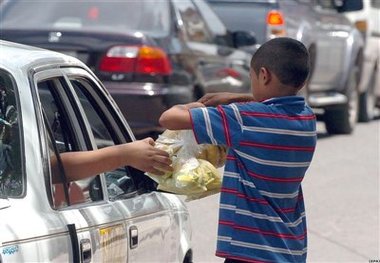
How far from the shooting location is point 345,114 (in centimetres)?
1546

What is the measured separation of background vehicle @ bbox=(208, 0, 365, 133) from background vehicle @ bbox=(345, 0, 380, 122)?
64cm

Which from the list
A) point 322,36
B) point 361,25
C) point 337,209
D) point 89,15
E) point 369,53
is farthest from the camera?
point 361,25

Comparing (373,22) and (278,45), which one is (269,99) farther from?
(373,22)

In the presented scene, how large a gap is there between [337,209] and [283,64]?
6095 millimetres

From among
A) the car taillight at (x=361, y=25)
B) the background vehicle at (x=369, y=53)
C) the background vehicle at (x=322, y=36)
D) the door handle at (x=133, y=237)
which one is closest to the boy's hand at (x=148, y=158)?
the door handle at (x=133, y=237)

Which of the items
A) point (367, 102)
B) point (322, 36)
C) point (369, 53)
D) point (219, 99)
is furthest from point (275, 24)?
point (219, 99)

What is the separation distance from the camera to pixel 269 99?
412 cm

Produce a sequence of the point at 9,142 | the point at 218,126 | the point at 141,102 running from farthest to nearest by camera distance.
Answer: the point at 141,102 → the point at 218,126 → the point at 9,142

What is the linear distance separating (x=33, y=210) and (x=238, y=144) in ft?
2.74

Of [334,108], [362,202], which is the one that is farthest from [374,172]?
[334,108]

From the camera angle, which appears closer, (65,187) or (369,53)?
(65,187)

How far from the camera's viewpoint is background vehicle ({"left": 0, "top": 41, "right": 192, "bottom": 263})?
3545 mm

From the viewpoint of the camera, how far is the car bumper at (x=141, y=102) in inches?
386

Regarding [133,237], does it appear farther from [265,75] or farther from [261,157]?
[265,75]
